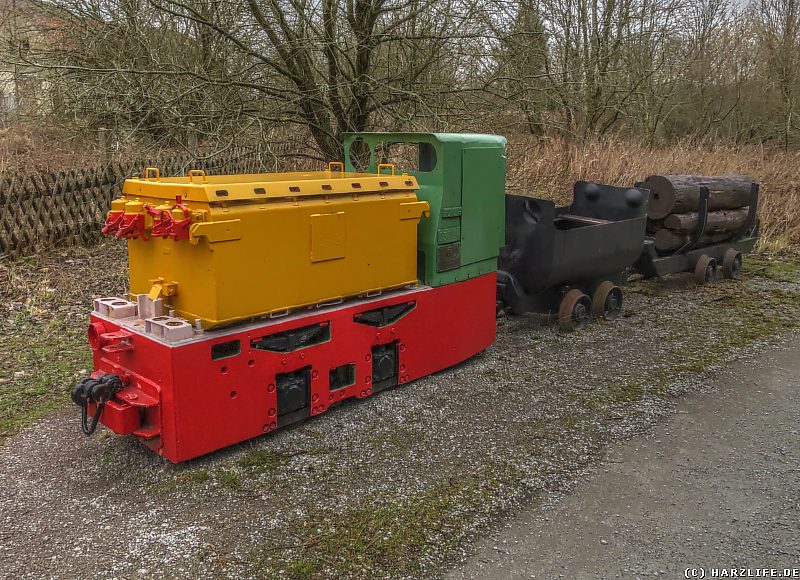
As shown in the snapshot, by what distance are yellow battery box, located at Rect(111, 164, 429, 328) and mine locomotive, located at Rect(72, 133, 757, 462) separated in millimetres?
11

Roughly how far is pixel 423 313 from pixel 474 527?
2358mm

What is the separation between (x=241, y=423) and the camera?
466 cm

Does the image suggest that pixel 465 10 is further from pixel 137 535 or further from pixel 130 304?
pixel 137 535

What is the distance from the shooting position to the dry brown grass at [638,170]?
12.5 m

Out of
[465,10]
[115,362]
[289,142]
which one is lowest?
[115,362]

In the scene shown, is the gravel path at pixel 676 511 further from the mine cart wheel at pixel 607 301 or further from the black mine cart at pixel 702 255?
the black mine cart at pixel 702 255

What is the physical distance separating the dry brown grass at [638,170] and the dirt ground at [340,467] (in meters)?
5.35

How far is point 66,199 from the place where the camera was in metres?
10.2

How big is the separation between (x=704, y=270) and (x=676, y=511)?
676 centimetres

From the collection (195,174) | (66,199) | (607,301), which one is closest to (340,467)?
(195,174)

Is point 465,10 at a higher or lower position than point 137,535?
higher

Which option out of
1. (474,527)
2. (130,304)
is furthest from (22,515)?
(474,527)

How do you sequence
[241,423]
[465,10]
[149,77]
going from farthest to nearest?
[465,10], [149,77], [241,423]

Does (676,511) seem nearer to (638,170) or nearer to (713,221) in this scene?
(713,221)
